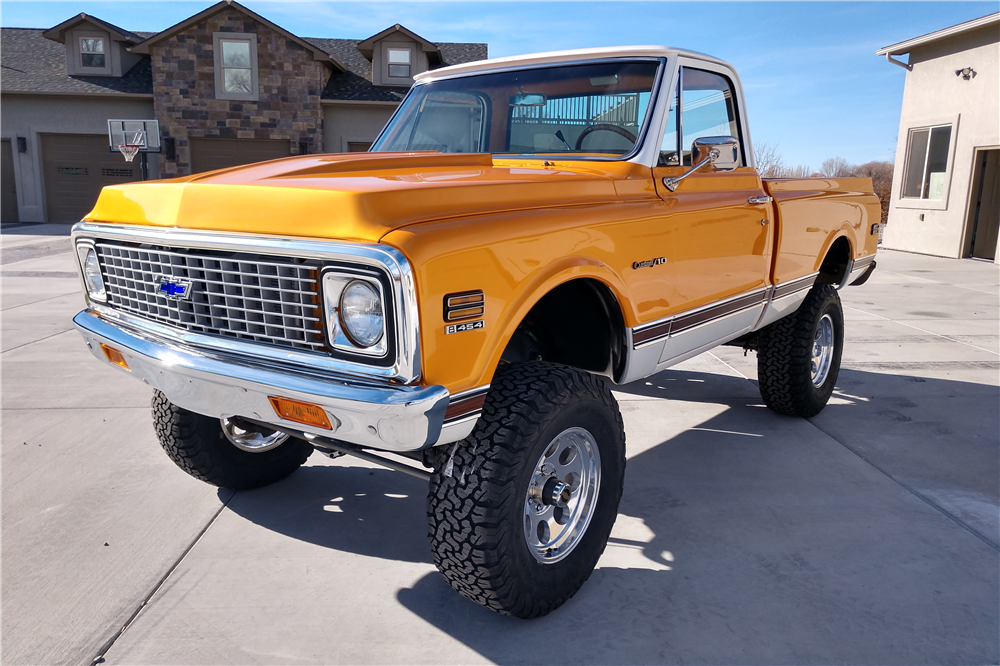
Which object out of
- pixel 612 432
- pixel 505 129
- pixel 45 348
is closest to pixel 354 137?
pixel 45 348

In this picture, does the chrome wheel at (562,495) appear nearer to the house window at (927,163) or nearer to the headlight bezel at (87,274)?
the headlight bezel at (87,274)

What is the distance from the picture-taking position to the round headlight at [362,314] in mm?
2098

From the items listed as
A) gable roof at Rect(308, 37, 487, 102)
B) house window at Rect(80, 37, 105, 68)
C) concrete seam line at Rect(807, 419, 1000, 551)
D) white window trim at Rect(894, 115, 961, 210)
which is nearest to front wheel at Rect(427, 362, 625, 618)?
concrete seam line at Rect(807, 419, 1000, 551)

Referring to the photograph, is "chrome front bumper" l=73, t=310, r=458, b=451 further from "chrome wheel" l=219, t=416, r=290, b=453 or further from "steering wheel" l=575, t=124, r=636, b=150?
"steering wheel" l=575, t=124, r=636, b=150

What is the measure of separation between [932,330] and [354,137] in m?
17.3

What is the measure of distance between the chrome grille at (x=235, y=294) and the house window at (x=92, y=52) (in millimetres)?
22901

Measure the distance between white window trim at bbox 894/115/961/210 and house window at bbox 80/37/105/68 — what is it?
21.9m

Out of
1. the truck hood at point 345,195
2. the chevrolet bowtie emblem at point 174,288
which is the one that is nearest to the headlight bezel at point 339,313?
the truck hood at point 345,195

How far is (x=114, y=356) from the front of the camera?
2.81m

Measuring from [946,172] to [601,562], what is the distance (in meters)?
15.3

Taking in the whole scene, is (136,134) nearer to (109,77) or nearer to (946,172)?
(109,77)

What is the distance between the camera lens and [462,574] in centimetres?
239

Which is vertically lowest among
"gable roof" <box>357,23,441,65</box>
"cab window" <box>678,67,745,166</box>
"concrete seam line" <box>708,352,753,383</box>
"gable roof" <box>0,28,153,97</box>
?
"concrete seam line" <box>708,352,753,383</box>

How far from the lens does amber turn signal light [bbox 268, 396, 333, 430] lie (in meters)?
2.15
